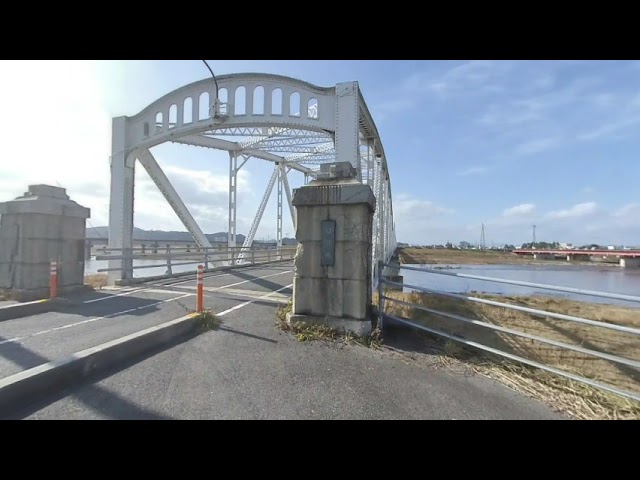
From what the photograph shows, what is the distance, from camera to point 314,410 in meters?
2.77

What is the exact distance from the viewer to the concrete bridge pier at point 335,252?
4.77 metres

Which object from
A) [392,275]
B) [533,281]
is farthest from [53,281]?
[533,281]

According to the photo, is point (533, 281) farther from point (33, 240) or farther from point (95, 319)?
point (33, 240)

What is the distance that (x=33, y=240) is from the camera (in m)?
7.34

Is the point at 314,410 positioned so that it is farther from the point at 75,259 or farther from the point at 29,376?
the point at 75,259

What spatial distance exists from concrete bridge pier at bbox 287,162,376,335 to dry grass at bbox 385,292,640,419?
1.56m

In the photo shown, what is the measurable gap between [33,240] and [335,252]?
789cm

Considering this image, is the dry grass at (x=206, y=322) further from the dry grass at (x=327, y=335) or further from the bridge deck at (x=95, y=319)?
the dry grass at (x=327, y=335)

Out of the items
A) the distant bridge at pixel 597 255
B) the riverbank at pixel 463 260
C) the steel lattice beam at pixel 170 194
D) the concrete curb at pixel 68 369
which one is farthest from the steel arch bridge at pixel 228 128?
the distant bridge at pixel 597 255

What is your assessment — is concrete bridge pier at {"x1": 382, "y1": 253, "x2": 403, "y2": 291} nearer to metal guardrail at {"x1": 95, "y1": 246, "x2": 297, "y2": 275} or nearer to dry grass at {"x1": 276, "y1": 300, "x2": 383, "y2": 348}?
dry grass at {"x1": 276, "y1": 300, "x2": 383, "y2": 348}

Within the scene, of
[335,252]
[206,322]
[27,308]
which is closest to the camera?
[335,252]

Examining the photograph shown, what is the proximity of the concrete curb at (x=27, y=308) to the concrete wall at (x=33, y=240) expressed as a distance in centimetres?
125

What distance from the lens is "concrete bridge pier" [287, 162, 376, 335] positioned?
188 inches
